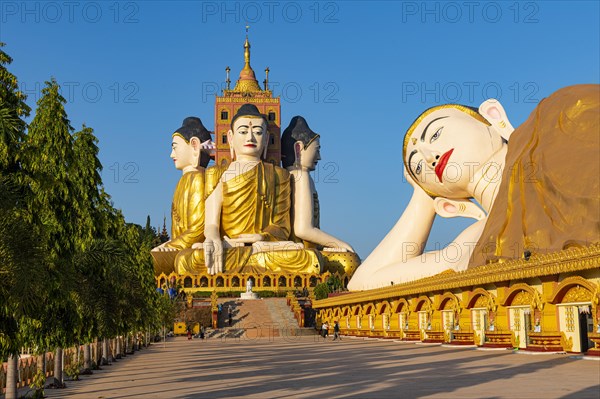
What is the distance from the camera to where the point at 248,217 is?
206 feet

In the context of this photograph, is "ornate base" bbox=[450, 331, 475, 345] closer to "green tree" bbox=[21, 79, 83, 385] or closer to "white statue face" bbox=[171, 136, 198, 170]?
A: "green tree" bbox=[21, 79, 83, 385]

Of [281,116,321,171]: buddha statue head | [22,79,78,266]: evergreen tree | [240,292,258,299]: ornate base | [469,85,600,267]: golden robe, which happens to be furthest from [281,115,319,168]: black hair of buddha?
[22,79,78,266]: evergreen tree

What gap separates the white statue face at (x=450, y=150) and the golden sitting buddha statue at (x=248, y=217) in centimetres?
2713

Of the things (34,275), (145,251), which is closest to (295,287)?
(145,251)

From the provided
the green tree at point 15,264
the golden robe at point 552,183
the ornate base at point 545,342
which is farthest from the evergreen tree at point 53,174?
the golden robe at point 552,183

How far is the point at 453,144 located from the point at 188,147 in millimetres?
40680

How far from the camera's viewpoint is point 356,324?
4206cm

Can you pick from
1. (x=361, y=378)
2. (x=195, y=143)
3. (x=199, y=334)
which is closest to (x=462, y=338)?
(x=361, y=378)

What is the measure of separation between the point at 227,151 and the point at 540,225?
161 feet

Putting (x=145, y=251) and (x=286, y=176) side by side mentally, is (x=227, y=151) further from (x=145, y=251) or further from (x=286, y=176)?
(x=145, y=251)

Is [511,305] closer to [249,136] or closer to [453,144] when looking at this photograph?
[453,144]

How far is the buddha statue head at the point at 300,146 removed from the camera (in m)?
67.5

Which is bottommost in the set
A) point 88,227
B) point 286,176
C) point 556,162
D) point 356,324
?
point 356,324

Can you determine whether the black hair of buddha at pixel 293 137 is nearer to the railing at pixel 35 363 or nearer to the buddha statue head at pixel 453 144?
the buddha statue head at pixel 453 144
